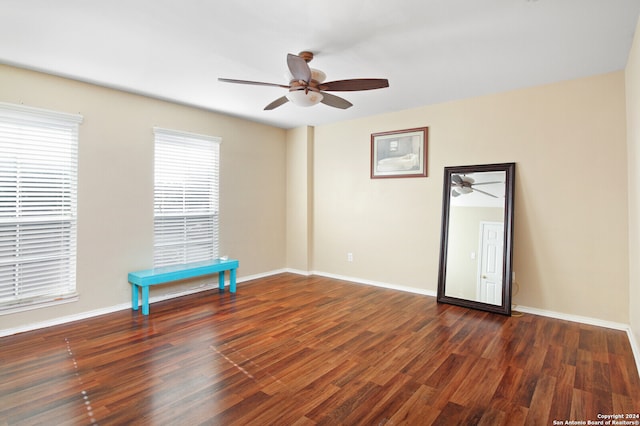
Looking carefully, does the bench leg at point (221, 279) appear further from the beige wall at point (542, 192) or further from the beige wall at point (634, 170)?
the beige wall at point (634, 170)

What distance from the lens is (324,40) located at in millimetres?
2689

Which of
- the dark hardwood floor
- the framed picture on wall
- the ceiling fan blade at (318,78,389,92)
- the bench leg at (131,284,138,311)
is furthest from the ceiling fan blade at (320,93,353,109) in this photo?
the bench leg at (131,284,138,311)

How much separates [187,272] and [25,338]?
5.15 feet

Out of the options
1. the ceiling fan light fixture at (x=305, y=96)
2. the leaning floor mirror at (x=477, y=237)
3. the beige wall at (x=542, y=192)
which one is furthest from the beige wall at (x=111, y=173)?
the leaning floor mirror at (x=477, y=237)

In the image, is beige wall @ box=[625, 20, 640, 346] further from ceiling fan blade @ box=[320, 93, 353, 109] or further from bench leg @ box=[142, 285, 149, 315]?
bench leg @ box=[142, 285, 149, 315]

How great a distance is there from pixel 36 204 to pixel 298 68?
2.97 metres

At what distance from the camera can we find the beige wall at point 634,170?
8.38 ft

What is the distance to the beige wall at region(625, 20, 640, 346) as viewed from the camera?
255cm

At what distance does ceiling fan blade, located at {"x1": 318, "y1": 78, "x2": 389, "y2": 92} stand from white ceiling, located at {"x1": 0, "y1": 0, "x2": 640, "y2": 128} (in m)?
0.31

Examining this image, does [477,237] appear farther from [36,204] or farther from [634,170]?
[36,204]

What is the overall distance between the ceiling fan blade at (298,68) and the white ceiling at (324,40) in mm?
302

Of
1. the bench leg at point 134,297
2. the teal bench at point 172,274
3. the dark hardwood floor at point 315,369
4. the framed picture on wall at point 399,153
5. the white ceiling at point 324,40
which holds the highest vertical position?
the white ceiling at point 324,40

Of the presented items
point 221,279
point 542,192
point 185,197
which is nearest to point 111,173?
point 185,197

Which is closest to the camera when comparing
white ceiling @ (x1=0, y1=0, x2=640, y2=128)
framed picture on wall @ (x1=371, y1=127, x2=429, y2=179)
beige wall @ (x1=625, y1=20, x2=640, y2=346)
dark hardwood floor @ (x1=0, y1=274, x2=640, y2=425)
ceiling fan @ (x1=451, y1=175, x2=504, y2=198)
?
dark hardwood floor @ (x1=0, y1=274, x2=640, y2=425)
